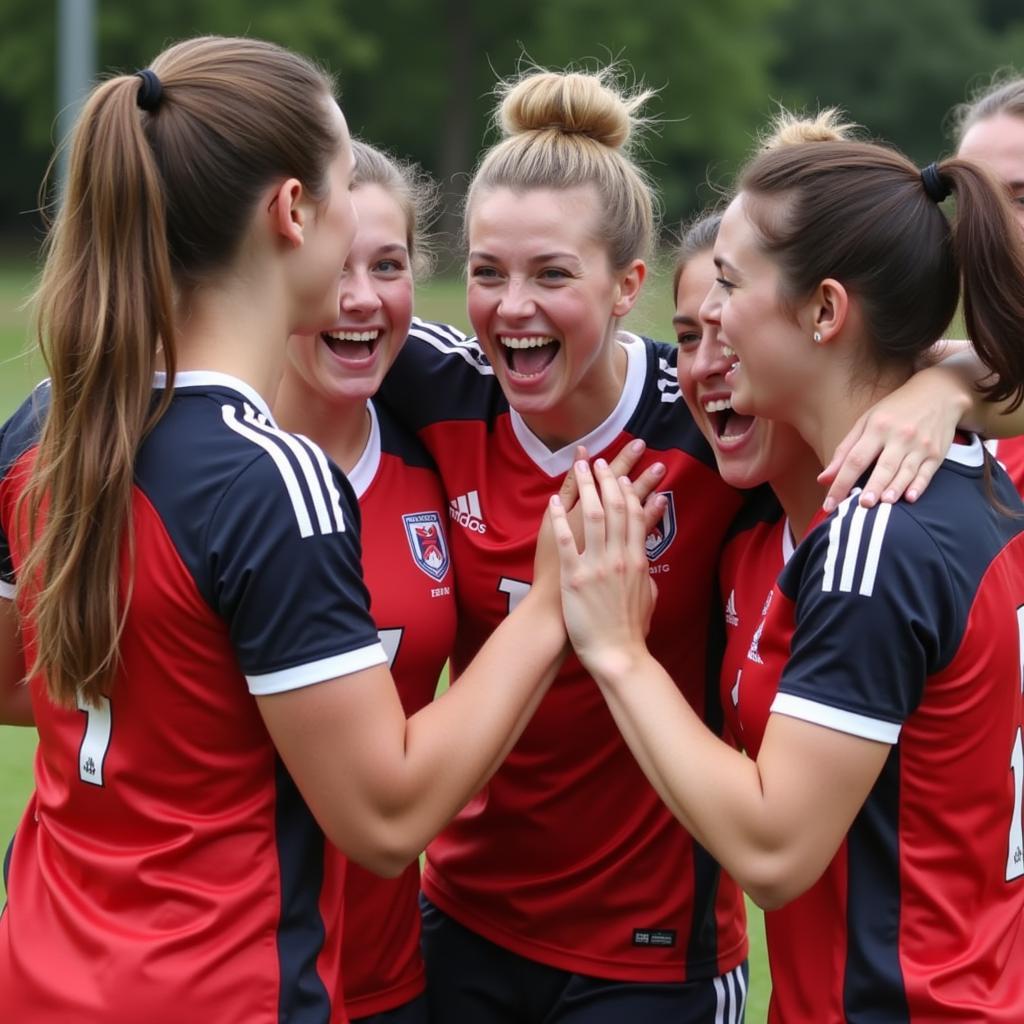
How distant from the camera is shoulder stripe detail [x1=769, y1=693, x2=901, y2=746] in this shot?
255cm

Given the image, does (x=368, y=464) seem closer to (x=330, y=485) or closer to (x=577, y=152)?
(x=577, y=152)

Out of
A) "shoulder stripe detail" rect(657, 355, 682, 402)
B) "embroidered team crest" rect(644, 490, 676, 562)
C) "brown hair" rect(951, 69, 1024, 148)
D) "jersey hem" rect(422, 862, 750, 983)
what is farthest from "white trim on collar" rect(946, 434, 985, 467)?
"brown hair" rect(951, 69, 1024, 148)

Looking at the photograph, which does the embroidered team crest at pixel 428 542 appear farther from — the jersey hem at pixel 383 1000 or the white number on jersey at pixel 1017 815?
the white number on jersey at pixel 1017 815

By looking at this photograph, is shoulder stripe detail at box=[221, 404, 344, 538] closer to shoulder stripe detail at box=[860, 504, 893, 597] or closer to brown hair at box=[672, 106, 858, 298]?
shoulder stripe detail at box=[860, 504, 893, 597]

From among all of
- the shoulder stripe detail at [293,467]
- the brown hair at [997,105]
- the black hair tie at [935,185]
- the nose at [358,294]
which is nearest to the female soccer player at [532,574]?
the nose at [358,294]

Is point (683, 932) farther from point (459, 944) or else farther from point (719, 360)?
point (719, 360)

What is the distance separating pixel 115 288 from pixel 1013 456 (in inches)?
108

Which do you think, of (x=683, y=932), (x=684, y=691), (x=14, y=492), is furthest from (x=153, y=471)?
(x=683, y=932)

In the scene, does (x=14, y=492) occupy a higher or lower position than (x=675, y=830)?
higher

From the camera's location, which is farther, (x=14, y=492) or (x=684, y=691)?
(x=684, y=691)

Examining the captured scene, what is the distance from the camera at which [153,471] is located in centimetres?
248

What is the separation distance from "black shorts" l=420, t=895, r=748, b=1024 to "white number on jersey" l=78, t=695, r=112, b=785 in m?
1.32

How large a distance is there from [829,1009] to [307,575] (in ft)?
3.92

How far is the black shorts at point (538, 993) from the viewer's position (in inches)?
136
